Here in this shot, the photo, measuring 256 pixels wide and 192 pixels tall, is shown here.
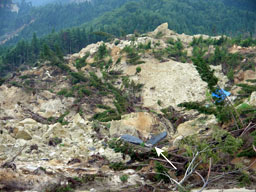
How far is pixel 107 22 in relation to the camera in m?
65.4

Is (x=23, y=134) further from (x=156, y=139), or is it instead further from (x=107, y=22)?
(x=107, y=22)

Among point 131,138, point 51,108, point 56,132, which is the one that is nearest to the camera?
point 131,138

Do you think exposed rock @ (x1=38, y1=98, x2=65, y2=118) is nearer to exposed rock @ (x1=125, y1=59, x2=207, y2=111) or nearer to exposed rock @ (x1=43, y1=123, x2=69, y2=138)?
exposed rock @ (x1=125, y1=59, x2=207, y2=111)

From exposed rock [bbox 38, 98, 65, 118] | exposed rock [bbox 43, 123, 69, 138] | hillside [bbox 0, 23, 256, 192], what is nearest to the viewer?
hillside [bbox 0, 23, 256, 192]

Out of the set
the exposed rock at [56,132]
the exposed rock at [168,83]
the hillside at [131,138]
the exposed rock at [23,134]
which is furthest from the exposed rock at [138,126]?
the exposed rock at [168,83]

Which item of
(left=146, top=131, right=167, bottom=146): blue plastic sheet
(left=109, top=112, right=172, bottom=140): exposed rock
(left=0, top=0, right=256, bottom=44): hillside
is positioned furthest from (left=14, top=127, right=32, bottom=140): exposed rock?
(left=0, top=0, right=256, bottom=44): hillside

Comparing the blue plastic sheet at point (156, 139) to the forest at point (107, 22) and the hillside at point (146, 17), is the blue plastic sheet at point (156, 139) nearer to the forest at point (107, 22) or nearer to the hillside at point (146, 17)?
the forest at point (107, 22)

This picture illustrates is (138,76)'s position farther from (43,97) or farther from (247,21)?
(247,21)

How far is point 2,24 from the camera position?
96188 millimetres

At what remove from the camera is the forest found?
3606 centimetres

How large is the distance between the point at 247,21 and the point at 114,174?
69.6 m

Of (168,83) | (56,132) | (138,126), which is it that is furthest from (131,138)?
(168,83)

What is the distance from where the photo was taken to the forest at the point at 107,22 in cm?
3606

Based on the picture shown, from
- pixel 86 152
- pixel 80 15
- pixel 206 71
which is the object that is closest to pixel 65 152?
pixel 86 152
